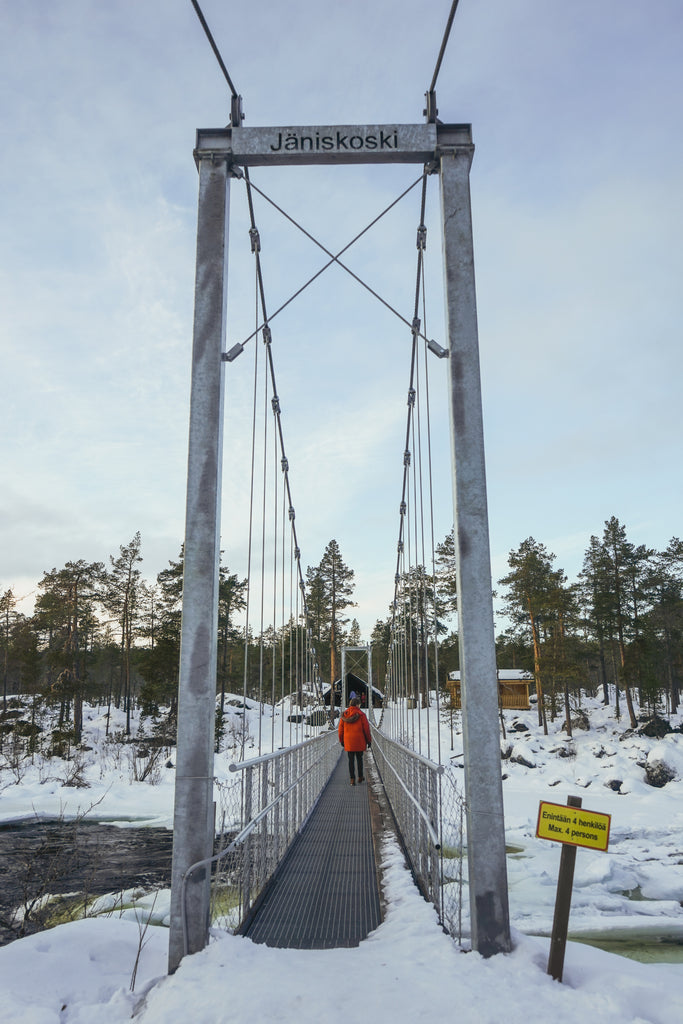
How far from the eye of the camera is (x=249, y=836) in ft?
12.6

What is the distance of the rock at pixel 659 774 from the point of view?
735 inches

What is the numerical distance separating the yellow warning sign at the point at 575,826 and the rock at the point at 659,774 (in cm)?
1883

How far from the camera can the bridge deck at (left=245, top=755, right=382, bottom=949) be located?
351 centimetres

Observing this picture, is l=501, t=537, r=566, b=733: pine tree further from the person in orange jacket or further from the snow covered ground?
the snow covered ground

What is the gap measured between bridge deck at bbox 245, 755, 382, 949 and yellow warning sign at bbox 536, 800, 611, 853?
137 centimetres

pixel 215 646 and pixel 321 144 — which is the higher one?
pixel 321 144

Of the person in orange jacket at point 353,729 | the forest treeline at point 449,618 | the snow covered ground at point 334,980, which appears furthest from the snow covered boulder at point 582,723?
the snow covered ground at point 334,980

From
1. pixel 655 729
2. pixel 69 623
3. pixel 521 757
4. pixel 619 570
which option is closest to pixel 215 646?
pixel 521 757

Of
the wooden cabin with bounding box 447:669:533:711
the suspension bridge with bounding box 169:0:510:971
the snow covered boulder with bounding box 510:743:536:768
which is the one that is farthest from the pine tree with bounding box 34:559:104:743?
the suspension bridge with bounding box 169:0:510:971

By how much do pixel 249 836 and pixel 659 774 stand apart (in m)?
18.5

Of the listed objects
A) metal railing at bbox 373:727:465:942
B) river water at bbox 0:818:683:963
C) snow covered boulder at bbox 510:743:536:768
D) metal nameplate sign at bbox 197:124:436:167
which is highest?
metal nameplate sign at bbox 197:124:436:167

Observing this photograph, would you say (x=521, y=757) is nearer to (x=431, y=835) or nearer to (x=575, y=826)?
(x=431, y=835)

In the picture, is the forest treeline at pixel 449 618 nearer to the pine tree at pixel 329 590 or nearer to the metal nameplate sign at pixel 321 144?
the pine tree at pixel 329 590

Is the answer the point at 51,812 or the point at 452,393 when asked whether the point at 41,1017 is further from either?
the point at 51,812
